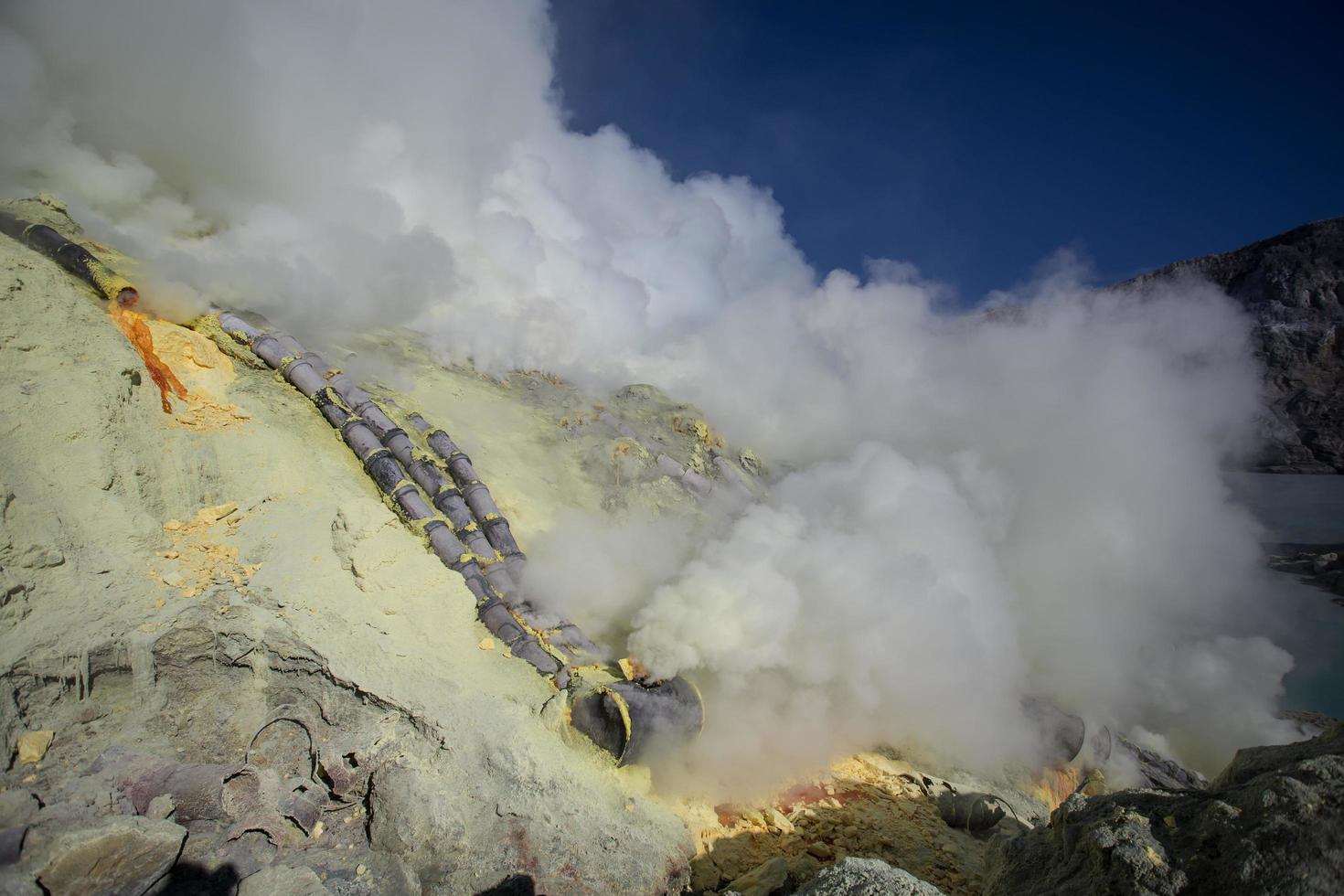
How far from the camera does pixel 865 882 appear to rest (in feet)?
16.0

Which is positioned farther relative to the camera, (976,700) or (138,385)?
(976,700)

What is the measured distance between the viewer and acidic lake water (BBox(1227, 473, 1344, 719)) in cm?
1786

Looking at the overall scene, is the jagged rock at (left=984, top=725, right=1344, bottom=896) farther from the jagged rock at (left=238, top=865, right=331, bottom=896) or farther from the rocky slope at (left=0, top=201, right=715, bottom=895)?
the jagged rock at (left=238, top=865, right=331, bottom=896)

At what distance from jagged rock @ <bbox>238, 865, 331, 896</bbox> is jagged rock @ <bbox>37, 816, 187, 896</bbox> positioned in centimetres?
62

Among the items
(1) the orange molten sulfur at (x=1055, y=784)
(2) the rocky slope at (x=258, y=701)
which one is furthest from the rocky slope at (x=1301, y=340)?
(2) the rocky slope at (x=258, y=701)

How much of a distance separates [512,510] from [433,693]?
16.6ft

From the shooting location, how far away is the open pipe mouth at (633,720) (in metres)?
7.63

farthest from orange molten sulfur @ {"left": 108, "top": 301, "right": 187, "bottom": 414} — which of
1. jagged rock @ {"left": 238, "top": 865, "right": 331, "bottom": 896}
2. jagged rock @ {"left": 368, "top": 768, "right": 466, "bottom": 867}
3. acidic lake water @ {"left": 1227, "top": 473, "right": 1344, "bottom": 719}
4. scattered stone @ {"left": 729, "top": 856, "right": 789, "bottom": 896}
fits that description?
acidic lake water @ {"left": 1227, "top": 473, "right": 1344, "bottom": 719}

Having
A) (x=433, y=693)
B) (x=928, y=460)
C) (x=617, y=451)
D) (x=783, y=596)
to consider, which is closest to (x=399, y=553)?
(x=433, y=693)

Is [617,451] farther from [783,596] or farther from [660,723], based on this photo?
[660,723]

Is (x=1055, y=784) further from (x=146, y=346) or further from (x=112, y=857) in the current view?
(x=146, y=346)

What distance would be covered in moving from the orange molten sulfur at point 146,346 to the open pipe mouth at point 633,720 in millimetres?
6976

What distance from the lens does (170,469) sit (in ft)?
24.3

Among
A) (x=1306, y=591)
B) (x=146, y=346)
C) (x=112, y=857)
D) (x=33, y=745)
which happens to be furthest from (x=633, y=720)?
(x=1306, y=591)
